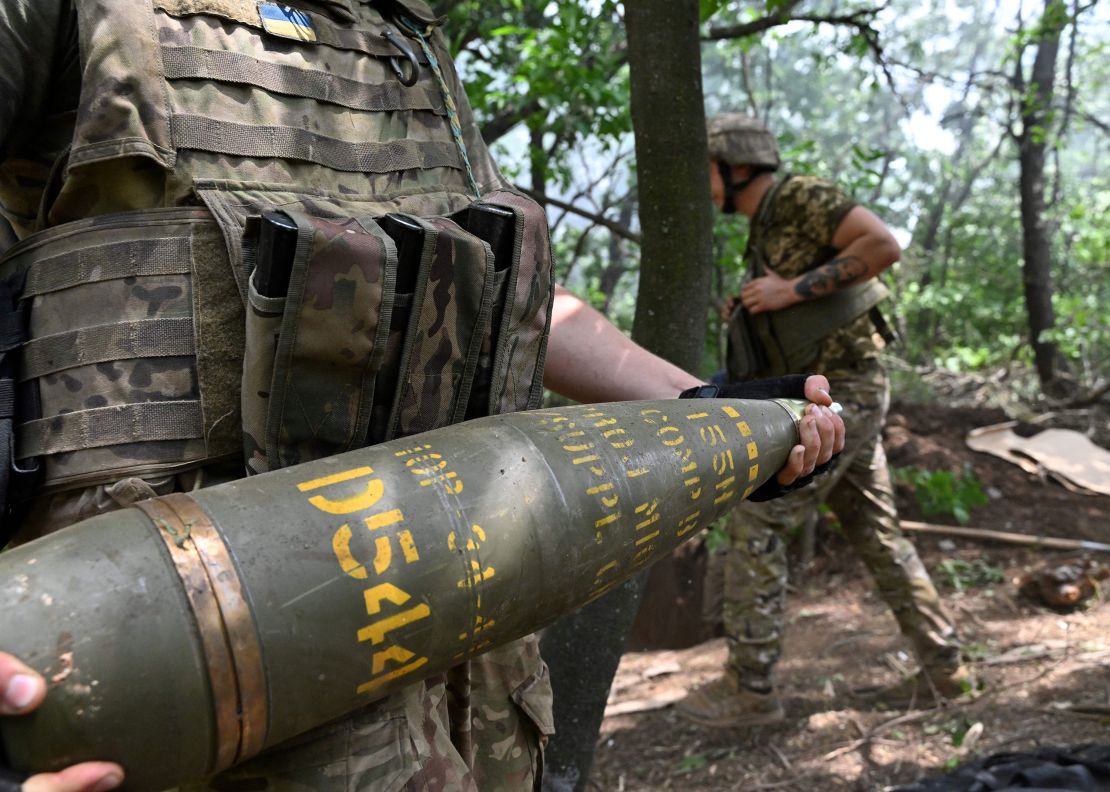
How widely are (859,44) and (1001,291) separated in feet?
23.9

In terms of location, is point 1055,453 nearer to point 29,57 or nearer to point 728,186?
point 728,186

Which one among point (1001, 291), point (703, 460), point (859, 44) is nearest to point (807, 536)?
point (859, 44)

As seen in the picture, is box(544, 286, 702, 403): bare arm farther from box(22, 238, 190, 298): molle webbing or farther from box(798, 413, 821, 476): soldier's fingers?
box(22, 238, 190, 298): molle webbing

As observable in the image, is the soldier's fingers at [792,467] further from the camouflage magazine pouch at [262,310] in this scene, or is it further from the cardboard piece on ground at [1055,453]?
the cardboard piece on ground at [1055,453]

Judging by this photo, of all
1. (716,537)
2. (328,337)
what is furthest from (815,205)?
(328,337)

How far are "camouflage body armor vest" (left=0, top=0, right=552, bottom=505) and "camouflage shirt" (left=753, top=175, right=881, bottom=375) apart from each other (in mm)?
2936

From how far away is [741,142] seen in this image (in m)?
4.14

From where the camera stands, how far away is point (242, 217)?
1.21 meters

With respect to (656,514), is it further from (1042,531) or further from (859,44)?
(1042,531)

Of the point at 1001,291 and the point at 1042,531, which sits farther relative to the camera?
the point at 1001,291

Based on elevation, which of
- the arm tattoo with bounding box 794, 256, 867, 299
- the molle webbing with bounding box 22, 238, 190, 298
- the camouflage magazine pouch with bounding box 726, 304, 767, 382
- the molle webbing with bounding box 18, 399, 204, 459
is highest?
the molle webbing with bounding box 22, 238, 190, 298

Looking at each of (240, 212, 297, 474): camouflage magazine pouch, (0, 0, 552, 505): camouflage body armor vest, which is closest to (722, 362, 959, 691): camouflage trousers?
(0, 0, 552, 505): camouflage body armor vest

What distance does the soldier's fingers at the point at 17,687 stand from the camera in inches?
32.3

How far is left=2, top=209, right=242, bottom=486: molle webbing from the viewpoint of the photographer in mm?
1188
